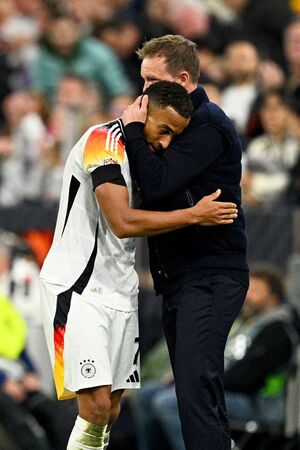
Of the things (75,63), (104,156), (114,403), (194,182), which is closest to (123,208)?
(104,156)

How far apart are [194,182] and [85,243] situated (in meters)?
0.58

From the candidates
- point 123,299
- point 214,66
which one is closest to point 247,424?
point 123,299

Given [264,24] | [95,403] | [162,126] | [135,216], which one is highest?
[264,24]

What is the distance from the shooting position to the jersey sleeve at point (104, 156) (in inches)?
261

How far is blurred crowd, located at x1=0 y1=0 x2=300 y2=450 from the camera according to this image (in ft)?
32.2

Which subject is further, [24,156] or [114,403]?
[24,156]

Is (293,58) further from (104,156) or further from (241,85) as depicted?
(104,156)

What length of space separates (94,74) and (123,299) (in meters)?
7.77

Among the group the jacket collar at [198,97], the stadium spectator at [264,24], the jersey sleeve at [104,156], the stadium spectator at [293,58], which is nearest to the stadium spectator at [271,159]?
the stadium spectator at [293,58]

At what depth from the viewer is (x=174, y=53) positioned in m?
6.84

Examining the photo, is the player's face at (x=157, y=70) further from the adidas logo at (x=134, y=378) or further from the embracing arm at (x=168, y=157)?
the adidas logo at (x=134, y=378)

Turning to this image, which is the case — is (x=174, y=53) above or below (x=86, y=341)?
above

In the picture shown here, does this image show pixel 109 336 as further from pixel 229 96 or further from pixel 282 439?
pixel 229 96

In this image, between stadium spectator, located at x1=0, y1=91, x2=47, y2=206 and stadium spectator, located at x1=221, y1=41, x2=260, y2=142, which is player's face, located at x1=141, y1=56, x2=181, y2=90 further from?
stadium spectator, located at x1=221, y1=41, x2=260, y2=142
